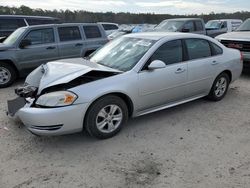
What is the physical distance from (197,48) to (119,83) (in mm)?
2098

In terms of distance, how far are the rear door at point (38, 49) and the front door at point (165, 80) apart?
4.31m

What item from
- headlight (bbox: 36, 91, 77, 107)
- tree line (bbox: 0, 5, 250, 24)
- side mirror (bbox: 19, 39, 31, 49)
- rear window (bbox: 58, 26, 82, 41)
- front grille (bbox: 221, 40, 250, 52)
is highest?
tree line (bbox: 0, 5, 250, 24)

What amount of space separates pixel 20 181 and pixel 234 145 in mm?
3005

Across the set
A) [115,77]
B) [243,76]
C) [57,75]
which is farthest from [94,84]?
[243,76]

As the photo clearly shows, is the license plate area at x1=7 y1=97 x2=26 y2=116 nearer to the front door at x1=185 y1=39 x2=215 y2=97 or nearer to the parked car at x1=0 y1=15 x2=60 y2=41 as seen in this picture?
the front door at x1=185 y1=39 x2=215 y2=97

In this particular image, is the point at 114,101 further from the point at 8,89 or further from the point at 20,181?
the point at 8,89

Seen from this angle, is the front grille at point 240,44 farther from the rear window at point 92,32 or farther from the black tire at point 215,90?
the rear window at point 92,32

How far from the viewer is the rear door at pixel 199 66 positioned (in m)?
5.29

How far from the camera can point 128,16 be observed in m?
38.6

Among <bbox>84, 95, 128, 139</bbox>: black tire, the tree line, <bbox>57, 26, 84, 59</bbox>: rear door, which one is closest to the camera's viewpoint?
<bbox>84, 95, 128, 139</bbox>: black tire

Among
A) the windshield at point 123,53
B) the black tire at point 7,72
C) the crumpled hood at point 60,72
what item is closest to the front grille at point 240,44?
the windshield at point 123,53

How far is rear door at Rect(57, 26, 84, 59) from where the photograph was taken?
8.37m

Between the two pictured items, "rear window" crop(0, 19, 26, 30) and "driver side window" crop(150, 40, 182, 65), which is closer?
"driver side window" crop(150, 40, 182, 65)

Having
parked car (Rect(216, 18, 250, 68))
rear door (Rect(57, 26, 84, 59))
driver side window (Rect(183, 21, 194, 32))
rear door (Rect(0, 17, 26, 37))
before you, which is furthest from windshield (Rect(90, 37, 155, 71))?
driver side window (Rect(183, 21, 194, 32))
